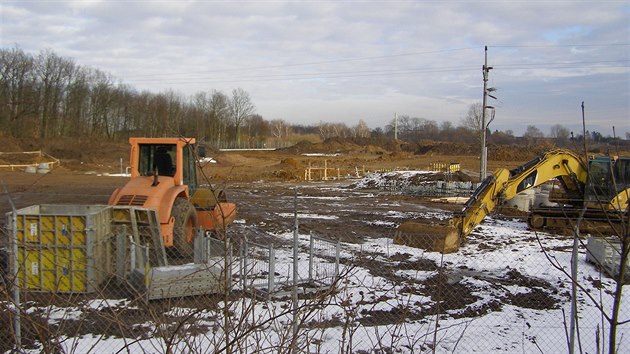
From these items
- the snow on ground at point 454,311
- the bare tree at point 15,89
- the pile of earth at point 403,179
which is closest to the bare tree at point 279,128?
the bare tree at point 15,89

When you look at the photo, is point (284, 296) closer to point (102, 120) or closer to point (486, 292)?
point (486, 292)

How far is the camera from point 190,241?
11.5 metres

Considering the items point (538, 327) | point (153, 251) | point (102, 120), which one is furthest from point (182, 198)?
point (102, 120)

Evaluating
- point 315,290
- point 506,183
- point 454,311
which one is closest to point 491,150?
point 506,183

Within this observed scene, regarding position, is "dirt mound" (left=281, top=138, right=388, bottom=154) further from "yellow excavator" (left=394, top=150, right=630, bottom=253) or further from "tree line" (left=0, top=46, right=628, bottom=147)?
"yellow excavator" (left=394, top=150, right=630, bottom=253)

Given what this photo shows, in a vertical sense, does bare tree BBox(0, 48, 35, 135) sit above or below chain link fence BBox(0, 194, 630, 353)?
above

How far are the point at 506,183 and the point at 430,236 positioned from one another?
112 inches

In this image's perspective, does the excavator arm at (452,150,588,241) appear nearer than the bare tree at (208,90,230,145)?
Yes

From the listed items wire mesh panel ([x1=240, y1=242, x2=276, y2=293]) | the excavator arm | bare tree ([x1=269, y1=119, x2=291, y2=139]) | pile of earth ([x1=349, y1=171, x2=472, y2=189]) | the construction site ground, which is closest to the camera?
wire mesh panel ([x1=240, y1=242, x2=276, y2=293])

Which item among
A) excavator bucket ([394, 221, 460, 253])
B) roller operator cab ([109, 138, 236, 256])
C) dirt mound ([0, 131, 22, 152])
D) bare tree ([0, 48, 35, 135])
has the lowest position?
excavator bucket ([394, 221, 460, 253])

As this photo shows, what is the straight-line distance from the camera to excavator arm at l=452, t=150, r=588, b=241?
13.8 m

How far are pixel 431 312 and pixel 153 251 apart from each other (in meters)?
4.86

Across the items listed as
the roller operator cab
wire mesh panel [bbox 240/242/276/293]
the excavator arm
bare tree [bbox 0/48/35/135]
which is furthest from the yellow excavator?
bare tree [bbox 0/48/35/135]

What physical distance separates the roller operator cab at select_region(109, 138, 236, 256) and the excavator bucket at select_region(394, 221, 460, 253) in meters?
4.33
